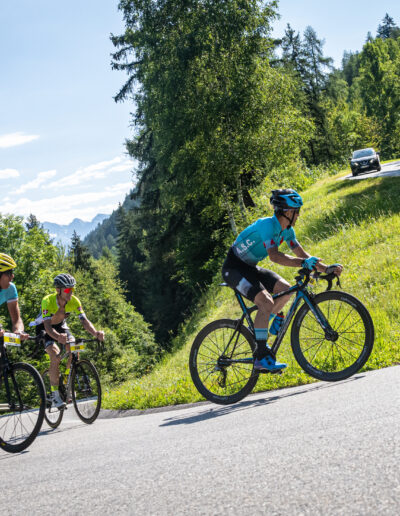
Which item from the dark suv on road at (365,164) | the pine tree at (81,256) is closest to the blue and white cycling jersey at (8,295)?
Answer: the dark suv on road at (365,164)

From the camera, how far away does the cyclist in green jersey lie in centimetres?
751

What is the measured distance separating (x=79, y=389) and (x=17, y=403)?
198 centimetres

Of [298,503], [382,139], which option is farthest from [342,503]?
[382,139]

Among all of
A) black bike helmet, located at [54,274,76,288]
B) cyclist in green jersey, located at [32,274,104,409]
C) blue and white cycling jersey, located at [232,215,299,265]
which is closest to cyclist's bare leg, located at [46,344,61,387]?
cyclist in green jersey, located at [32,274,104,409]

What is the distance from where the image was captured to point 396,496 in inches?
76.4

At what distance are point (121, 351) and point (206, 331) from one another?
35061mm

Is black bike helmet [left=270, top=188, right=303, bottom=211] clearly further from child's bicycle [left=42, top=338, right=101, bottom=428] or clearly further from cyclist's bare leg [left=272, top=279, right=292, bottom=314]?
child's bicycle [left=42, top=338, right=101, bottom=428]

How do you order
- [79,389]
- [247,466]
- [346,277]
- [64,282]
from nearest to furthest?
[247,466]
[79,389]
[64,282]
[346,277]

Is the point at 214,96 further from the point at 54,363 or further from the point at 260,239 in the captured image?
the point at 260,239

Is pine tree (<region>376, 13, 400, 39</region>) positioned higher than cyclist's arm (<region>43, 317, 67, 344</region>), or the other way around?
Answer: pine tree (<region>376, 13, 400, 39</region>)

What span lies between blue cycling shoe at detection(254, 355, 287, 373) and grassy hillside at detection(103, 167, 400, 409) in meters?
0.95

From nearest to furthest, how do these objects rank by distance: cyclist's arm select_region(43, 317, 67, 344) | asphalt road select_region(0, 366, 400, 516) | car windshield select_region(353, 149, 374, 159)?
1. asphalt road select_region(0, 366, 400, 516)
2. cyclist's arm select_region(43, 317, 67, 344)
3. car windshield select_region(353, 149, 374, 159)

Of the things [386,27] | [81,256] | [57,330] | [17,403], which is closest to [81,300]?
[81,256]

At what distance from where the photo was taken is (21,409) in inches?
223
